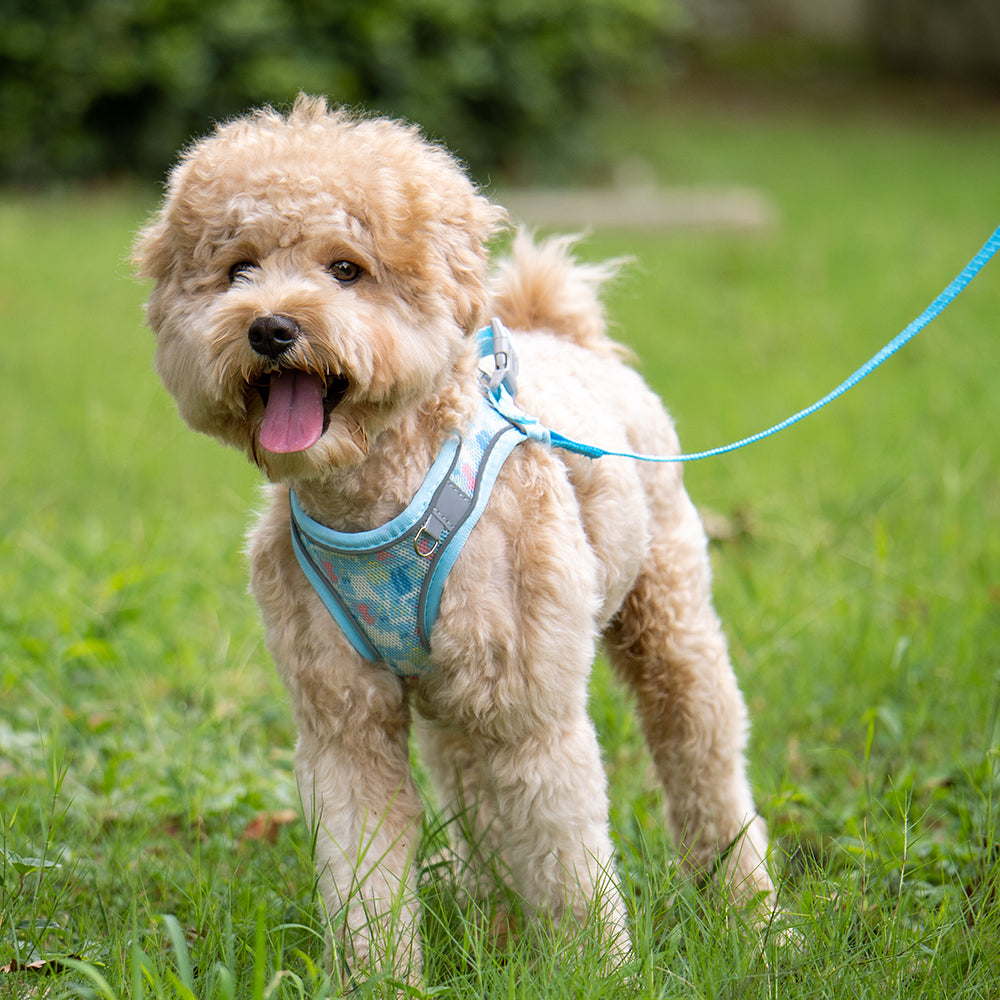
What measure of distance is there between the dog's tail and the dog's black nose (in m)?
1.14

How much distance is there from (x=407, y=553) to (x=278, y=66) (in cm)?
1056

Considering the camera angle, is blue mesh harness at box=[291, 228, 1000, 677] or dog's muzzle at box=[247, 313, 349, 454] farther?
blue mesh harness at box=[291, 228, 1000, 677]

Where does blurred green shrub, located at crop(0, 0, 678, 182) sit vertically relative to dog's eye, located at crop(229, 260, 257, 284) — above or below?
above

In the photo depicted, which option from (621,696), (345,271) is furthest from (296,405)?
(621,696)

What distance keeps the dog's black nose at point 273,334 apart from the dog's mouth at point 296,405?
67 millimetres

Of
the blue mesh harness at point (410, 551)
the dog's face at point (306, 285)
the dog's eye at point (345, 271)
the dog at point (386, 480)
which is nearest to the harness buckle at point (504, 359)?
the dog at point (386, 480)

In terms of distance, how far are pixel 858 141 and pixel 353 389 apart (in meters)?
17.9

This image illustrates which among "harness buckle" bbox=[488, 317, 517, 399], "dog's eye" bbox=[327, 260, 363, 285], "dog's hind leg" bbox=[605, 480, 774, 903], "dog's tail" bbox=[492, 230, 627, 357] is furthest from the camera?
"dog's tail" bbox=[492, 230, 627, 357]

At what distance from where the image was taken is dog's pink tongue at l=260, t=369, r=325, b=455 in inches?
92.4

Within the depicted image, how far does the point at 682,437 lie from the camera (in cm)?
642

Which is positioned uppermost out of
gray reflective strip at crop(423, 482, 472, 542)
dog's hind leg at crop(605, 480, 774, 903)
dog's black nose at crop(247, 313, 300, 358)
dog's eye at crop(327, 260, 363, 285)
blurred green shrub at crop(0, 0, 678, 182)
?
blurred green shrub at crop(0, 0, 678, 182)

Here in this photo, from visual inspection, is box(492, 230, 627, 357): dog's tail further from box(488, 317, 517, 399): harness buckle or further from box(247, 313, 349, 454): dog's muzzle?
box(247, 313, 349, 454): dog's muzzle

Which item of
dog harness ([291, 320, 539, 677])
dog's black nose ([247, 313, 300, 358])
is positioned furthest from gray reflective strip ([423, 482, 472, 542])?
dog's black nose ([247, 313, 300, 358])

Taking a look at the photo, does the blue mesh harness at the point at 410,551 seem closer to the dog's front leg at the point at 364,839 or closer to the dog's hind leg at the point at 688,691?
the dog's front leg at the point at 364,839
